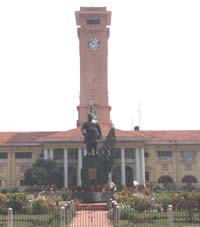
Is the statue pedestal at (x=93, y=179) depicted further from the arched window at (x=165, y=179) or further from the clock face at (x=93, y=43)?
the clock face at (x=93, y=43)

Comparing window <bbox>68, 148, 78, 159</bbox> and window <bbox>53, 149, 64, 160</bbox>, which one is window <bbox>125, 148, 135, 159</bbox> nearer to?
window <bbox>68, 148, 78, 159</bbox>

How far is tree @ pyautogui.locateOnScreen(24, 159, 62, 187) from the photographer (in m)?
56.4

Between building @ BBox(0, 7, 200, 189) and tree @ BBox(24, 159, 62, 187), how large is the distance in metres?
3.79

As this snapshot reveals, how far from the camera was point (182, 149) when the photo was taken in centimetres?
6638

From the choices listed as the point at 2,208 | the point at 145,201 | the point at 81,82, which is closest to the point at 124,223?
the point at 145,201

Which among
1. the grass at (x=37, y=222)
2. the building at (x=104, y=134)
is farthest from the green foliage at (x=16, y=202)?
the building at (x=104, y=134)

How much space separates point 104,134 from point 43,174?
9.89 meters

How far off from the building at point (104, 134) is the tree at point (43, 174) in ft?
12.4

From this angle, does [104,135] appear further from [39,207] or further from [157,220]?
[157,220]

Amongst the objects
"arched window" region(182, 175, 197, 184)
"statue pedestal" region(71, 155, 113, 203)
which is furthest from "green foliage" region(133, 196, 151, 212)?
"arched window" region(182, 175, 197, 184)

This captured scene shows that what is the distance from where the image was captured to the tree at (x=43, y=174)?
5638 cm

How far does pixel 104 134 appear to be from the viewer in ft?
204

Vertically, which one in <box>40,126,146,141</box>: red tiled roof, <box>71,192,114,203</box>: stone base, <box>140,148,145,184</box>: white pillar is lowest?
<box>71,192,114,203</box>: stone base

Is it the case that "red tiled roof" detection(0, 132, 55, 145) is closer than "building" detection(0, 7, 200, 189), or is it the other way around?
"building" detection(0, 7, 200, 189)
